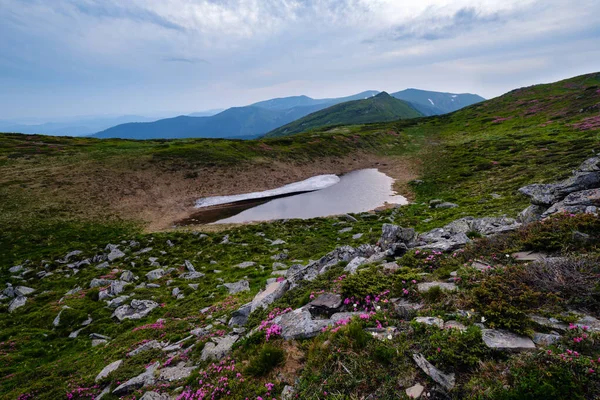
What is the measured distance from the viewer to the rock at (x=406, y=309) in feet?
27.8

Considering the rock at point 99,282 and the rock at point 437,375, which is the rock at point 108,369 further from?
the rock at point 437,375

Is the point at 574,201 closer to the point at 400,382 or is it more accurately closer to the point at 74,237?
the point at 400,382

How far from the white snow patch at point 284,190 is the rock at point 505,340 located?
4727 cm

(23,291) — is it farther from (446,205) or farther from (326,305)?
(446,205)

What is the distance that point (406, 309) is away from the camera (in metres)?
8.66

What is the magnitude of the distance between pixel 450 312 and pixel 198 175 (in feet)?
189

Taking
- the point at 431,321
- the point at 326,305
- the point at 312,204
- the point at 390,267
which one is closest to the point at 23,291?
the point at 326,305

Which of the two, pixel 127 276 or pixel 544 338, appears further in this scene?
pixel 127 276

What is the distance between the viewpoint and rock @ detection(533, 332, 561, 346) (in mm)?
6089

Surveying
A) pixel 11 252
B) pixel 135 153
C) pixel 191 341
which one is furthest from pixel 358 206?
pixel 135 153

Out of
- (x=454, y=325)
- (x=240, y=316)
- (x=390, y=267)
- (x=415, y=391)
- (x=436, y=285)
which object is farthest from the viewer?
(x=240, y=316)

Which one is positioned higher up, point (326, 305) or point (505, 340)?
point (505, 340)

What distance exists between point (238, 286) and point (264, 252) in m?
7.21

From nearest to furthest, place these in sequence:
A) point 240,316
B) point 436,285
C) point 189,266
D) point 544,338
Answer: point 544,338 < point 436,285 < point 240,316 < point 189,266
